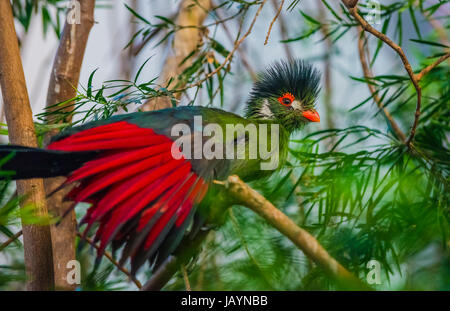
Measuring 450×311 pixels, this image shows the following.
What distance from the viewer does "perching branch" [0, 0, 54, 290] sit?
1.46 meters

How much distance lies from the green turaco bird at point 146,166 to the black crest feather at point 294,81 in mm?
385

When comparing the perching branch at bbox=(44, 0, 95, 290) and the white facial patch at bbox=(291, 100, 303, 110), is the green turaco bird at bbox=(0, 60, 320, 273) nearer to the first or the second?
the white facial patch at bbox=(291, 100, 303, 110)

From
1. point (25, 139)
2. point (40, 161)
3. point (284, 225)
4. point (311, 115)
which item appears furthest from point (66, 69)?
point (284, 225)

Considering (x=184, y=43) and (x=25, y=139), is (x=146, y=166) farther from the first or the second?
(x=184, y=43)

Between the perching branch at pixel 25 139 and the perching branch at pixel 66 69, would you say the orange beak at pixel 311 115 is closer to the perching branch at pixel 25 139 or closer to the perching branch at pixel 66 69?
the perching branch at pixel 66 69

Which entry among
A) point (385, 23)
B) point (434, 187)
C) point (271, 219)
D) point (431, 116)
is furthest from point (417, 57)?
point (271, 219)

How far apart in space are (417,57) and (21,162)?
2156mm

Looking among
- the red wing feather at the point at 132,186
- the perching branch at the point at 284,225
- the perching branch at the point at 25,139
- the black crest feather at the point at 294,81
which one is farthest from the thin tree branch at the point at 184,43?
the perching branch at the point at 284,225

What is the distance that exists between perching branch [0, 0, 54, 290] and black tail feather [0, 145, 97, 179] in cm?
15

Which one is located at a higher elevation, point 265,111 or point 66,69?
point 66,69

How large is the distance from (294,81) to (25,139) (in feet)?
3.56

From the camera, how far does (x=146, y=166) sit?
1390 millimetres

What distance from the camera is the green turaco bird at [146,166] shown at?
1.29 metres

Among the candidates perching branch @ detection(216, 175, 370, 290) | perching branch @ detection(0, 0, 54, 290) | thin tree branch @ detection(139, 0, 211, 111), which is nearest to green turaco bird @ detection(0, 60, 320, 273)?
perching branch @ detection(0, 0, 54, 290)
